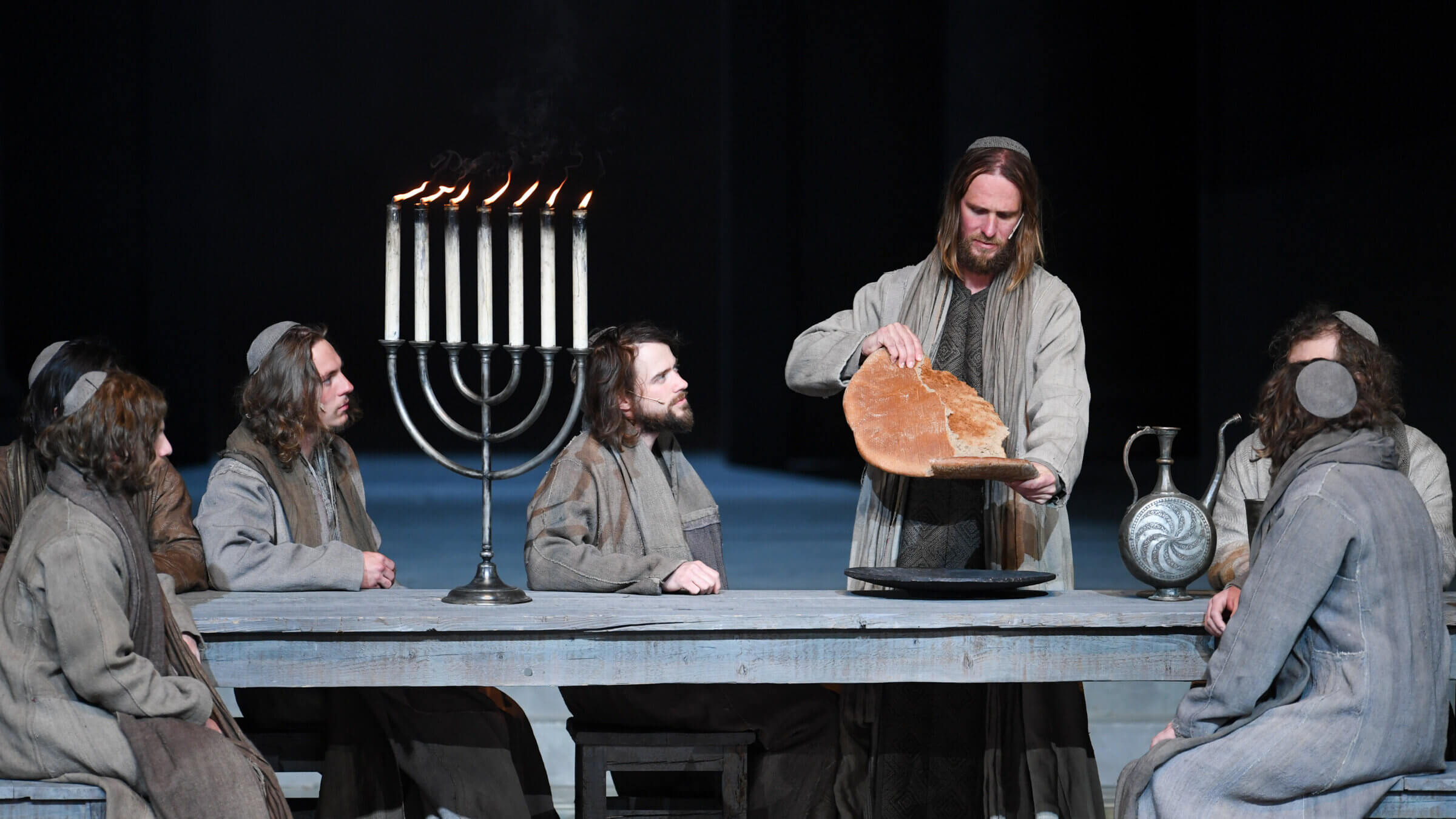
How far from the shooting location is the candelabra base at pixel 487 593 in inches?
107

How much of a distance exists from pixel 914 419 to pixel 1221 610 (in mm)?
752

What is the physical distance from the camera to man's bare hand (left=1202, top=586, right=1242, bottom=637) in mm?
2580

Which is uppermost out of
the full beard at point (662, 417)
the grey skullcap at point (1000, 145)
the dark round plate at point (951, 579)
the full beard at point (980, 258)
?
the grey skullcap at point (1000, 145)

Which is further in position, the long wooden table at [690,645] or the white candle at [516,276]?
the white candle at [516,276]

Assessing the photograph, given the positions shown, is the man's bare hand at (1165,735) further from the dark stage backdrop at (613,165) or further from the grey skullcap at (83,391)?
the dark stage backdrop at (613,165)

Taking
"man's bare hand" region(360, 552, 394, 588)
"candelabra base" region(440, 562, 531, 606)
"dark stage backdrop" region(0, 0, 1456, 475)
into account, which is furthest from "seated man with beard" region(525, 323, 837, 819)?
"dark stage backdrop" region(0, 0, 1456, 475)

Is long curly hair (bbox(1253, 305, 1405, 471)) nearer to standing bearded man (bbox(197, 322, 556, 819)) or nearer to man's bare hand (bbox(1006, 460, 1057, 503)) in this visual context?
man's bare hand (bbox(1006, 460, 1057, 503))

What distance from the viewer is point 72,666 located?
2.29 m

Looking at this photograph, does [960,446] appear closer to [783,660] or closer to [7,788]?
[783,660]

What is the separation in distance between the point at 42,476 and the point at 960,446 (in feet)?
6.22

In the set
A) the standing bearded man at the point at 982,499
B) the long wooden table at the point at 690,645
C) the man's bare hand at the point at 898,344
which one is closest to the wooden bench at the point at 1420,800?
the long wooden table at the point at 690,645

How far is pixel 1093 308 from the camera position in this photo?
1299cm

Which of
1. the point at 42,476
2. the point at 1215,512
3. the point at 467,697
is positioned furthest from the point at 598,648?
the point at 1215,512

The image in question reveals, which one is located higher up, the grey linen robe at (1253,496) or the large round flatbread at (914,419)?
the large round flatbread at (914,419)
